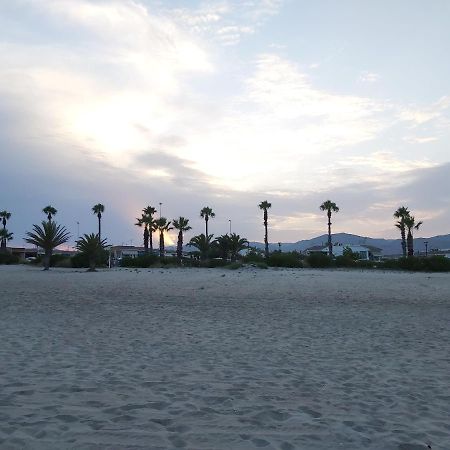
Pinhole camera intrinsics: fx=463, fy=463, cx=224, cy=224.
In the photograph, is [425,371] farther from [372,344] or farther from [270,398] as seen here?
[270,398]

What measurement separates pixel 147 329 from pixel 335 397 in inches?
221

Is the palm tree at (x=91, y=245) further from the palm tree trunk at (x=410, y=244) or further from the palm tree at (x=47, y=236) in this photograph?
the palm tree trunk at (x=410, y=244)

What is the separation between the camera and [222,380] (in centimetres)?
592

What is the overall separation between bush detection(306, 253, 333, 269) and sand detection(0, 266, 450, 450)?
34294 mm

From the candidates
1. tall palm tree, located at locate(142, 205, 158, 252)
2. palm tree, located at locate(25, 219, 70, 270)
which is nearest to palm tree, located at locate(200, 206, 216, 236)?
tall palm tree, located at locate(142, 205, 158, 252)

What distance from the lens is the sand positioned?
4.07 m

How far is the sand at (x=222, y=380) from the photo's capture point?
160 inches

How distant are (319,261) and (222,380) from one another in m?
42.2

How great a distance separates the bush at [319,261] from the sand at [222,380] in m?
34.3

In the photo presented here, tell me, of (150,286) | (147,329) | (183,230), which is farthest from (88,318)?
(183,230)

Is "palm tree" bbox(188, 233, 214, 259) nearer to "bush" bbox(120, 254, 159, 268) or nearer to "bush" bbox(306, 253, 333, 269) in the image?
"bush" bbox(120, 254, 159, 268)

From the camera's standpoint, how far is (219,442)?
390 cm

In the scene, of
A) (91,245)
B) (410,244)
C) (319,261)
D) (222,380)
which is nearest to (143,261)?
(91,245)

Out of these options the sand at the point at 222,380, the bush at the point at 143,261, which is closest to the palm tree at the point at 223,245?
the bush at the point at 143,261
